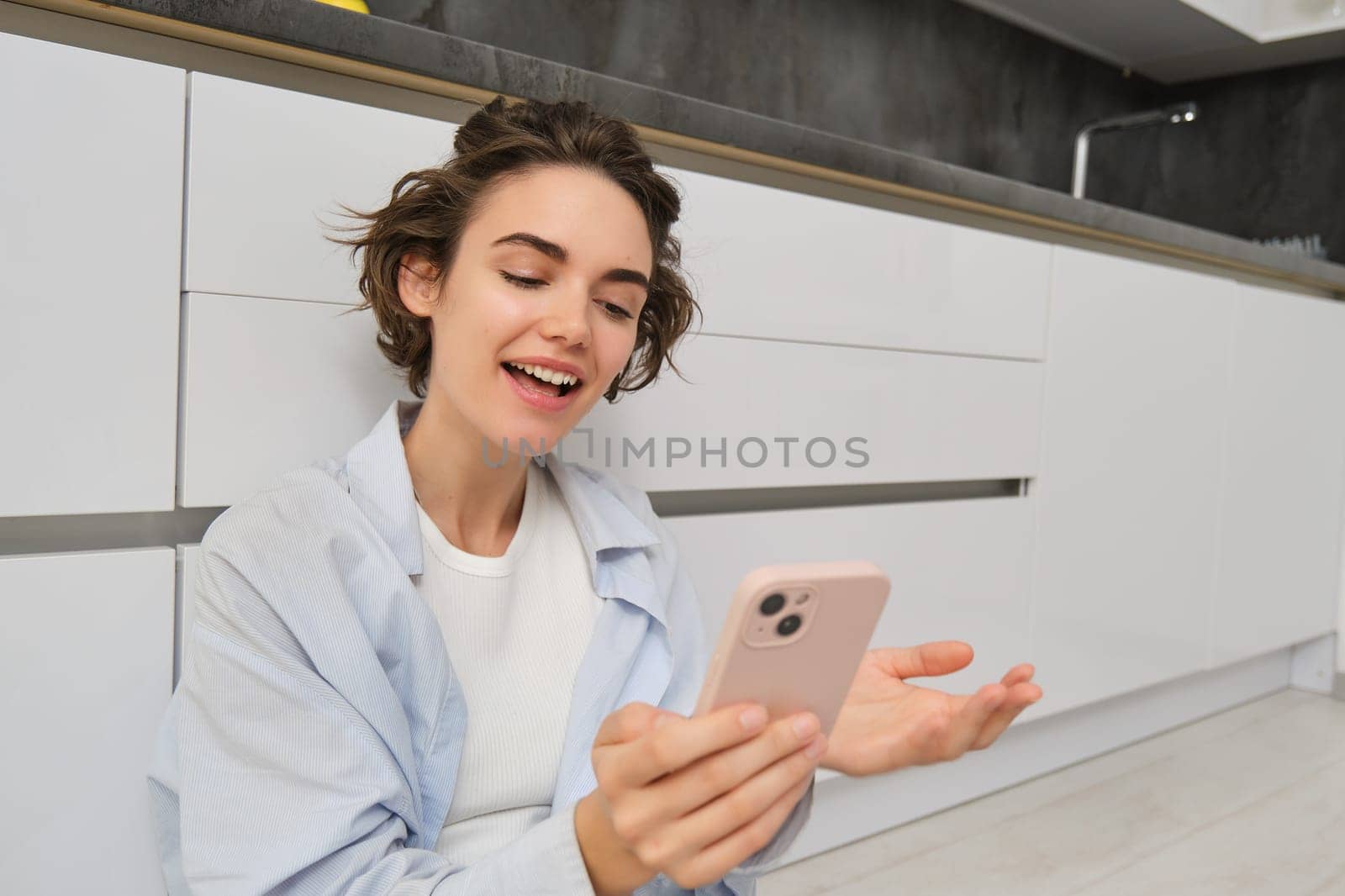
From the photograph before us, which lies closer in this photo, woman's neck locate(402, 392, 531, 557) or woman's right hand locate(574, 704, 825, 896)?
woman's right hand locate(574, 704, 825, 896)

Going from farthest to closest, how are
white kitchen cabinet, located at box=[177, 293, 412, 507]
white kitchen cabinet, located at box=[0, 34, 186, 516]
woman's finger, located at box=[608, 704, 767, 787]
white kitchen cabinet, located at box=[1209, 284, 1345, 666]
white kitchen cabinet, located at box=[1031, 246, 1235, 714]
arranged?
white kitchen cabinet, located at box=[1209, 284, 1345, 666] → white kitchen cabinet, located at box=[1031, 246, 1235, 714] → white kitchen cabinet, located at box=[177, 293, 412, 507] → white kitchen cabinet, located at box=[0, 34, 186, 516] → woman's finger, located at box=[608, 704, 767, 787]

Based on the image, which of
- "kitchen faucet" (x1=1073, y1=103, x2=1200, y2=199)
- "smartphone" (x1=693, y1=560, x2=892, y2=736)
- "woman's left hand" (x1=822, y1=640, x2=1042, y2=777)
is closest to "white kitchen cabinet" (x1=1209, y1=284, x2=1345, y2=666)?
"kitchen faucet" (x1=1073, y1=103, x2=1200, y2=199)

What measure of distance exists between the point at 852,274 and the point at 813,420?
21 centimetres

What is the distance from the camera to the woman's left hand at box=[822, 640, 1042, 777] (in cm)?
66

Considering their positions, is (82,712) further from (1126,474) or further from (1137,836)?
(1126,474)

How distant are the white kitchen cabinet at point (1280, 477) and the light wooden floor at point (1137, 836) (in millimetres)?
267

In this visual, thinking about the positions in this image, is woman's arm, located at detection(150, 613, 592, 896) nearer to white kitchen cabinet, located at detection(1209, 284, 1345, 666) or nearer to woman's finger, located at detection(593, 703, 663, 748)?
woman's finger, located at detection(593, 703, 663, 748)

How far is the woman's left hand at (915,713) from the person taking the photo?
0.66 m

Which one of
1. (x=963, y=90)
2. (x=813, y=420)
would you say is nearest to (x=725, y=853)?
(x=813, y=420)

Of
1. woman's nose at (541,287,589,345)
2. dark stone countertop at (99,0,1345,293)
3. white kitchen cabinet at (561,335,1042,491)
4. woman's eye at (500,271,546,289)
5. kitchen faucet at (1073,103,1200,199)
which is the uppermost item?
kitchen faucet at (1073,103,1200,199)

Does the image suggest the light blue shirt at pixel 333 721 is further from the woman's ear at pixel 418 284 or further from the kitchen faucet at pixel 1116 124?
the kitchen faucet at pixel 1116 124

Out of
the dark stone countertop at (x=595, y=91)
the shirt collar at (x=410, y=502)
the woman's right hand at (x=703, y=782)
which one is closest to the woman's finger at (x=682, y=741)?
the woman's right hand at (x=703, y=782)

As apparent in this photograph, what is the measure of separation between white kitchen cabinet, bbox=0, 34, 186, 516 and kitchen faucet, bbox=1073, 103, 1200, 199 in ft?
6.91

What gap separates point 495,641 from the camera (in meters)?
0.93
